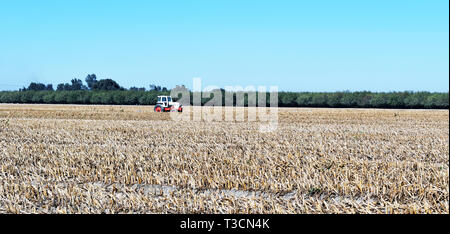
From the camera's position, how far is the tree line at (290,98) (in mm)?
67500

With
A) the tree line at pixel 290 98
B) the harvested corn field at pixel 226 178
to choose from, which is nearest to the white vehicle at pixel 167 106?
the harvested corn field at pixel 226 178

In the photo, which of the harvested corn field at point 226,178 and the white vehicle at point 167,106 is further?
the white vehicle at point 167,106

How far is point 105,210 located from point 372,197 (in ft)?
14.1

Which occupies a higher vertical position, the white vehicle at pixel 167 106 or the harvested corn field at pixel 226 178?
the white vehicle at pixel 167 106

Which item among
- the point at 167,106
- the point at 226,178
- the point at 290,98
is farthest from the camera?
the point at 290,98

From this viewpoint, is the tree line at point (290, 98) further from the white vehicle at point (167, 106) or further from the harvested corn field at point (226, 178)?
the harvested corn field at point (226, 178)

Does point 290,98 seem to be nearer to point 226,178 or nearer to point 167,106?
point 167,106

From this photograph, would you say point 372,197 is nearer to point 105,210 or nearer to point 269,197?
point 269,197

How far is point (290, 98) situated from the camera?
2891 inches

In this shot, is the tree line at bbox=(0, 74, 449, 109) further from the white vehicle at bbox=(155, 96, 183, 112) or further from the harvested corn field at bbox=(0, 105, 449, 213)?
the harvested corn field at bbox=(0, 105, 449, 213)

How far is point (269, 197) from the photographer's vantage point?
7.00 metres

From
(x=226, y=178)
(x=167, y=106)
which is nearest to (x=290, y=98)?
(x=167, y=106)

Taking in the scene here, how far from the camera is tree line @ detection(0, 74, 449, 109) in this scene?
67.5 metres

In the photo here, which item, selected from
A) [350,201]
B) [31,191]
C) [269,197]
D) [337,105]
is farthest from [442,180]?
[337,105]
